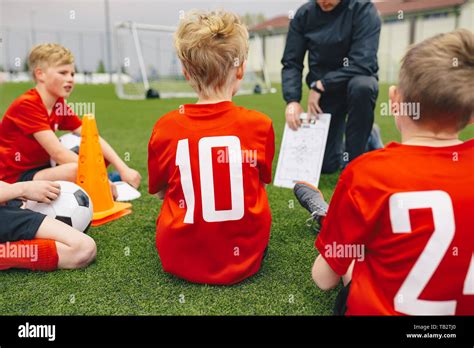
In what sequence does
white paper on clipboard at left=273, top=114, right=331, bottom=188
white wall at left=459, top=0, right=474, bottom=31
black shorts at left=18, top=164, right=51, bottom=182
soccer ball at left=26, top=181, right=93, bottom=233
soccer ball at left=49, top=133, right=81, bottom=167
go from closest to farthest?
1. soccer ball at left=26, top=181, right=93, bottom=233
2. black shorts at left=18, top=164, right=51, bottom=182
3. soccer ball at left=49, top=133, right=81, bottom=167
4. white paper on clipboard at left=273, top=114, right=331, bottom=188
5. white wall at left=459, top=0, right=474, bottom=31

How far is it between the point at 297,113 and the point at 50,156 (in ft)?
6.33

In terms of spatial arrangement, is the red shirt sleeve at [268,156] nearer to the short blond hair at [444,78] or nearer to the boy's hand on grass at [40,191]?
the short blond hair at [444,78]

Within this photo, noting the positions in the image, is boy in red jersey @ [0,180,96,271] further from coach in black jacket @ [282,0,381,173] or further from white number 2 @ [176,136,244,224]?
coach in black jacket @ [282,0,381,173]

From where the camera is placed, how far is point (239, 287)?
1.84m

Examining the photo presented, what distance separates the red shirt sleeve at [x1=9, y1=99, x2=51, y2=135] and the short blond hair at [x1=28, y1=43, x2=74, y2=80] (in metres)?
0.28

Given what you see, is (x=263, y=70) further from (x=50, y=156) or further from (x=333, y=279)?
(x=333, y=279)

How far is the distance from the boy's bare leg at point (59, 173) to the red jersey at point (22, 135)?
118 millimetres

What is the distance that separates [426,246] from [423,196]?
0.14 metres

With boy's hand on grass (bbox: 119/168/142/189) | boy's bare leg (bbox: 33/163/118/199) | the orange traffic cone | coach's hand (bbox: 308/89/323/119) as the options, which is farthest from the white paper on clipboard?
boy's bare leg (bbox: 33/163/118/199)

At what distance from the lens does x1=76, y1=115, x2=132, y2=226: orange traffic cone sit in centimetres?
281

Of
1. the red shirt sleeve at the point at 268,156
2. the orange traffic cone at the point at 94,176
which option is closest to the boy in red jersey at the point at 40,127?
the orange traffic cone at the point at 94,176

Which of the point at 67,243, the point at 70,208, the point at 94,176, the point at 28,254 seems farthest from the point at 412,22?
the point at 28,254

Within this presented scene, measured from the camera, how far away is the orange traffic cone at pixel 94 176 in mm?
2807

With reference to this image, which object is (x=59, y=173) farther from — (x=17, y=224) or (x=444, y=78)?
(x=444, y=78)
